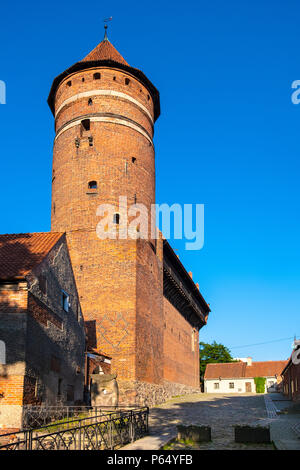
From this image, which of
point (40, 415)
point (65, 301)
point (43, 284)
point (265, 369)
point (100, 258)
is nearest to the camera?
point (40, 415)

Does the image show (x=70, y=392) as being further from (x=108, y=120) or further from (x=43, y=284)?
(x=108, y=120)

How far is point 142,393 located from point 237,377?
38.8 meters

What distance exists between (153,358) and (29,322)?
43.1 feet

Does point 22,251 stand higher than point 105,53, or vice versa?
point 105,53

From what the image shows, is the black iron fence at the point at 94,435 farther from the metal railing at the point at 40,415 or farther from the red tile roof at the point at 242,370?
the red tile roof at the point at 242,370

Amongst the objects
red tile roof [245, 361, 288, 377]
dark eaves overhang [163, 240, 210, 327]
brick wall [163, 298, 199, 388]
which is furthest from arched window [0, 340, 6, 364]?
red tile roof [245, 361, 288, 377]

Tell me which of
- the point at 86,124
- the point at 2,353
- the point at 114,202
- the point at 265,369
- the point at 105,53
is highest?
the point at 105,53

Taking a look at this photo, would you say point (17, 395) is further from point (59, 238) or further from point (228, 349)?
point (228, 349)

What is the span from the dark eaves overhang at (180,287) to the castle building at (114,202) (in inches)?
16.7

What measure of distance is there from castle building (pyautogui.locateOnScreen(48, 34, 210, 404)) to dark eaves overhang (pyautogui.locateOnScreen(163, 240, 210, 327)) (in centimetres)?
42

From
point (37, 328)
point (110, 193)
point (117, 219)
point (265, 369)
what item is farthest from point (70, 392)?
point (265, 369)

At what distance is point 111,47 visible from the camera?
30375mm

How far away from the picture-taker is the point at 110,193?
24656 mm
